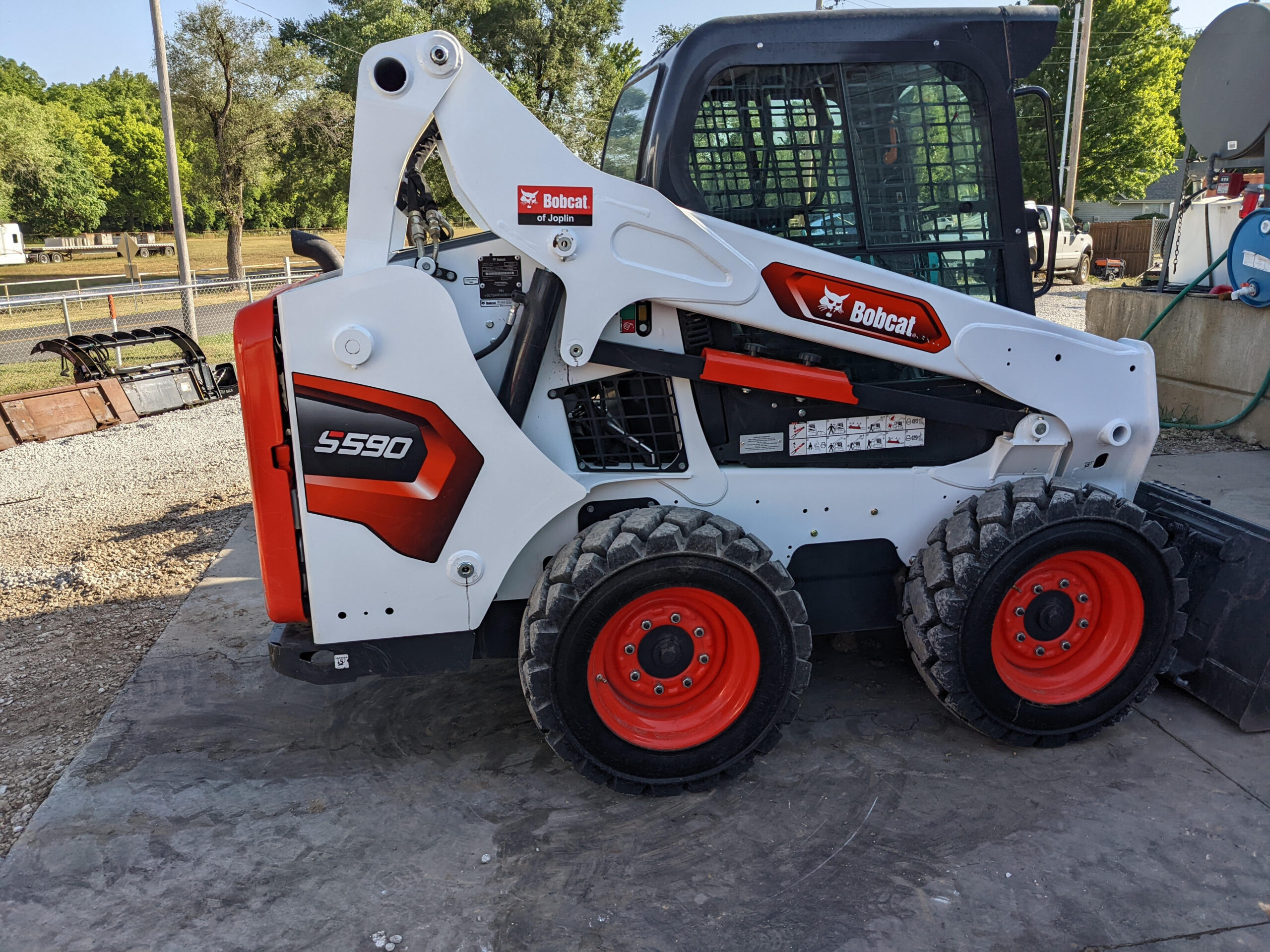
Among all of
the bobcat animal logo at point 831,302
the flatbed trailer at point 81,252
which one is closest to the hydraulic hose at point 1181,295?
the bobcat animal logo at point 831,302

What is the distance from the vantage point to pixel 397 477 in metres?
3.20

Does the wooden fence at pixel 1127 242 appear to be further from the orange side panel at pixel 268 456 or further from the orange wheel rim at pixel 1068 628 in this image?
the orange side panel at pixel 268 456

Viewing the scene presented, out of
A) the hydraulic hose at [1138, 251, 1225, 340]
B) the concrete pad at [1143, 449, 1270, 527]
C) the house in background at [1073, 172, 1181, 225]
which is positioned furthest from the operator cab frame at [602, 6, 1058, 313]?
the house in background at [1073, 172, 1181, 225]

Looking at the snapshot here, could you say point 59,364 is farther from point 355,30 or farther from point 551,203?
point 355,30

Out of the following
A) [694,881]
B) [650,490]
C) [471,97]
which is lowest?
[694,881]

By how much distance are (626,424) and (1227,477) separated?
18.4ft

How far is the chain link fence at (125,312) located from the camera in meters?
14.5

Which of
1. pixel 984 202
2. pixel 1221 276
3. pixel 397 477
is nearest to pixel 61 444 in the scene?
pixel 397 477

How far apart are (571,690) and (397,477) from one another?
958mm

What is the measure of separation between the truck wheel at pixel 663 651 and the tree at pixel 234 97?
1037 inches

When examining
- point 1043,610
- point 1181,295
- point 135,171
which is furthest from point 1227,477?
point 135,171

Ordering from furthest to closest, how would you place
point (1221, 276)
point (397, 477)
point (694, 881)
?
point (1221, 276) < point (397, 477) < point (694, 881)

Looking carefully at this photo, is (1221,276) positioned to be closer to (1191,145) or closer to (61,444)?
(1191,145)

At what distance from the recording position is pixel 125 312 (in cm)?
2211
